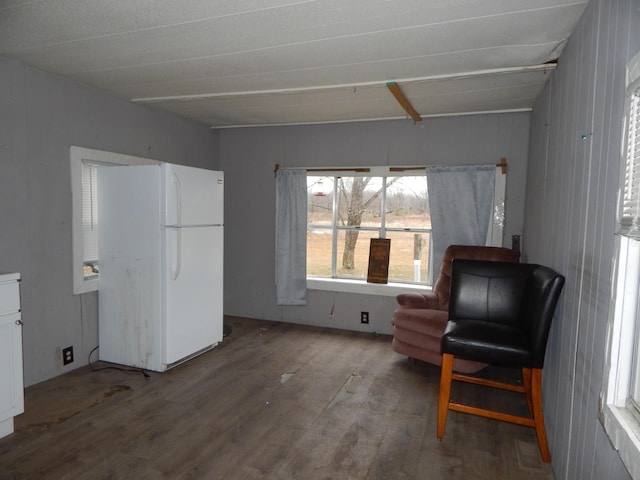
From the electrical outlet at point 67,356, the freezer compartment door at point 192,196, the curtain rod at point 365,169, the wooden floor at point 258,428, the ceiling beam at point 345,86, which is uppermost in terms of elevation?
the ceiling beam at point 345,86

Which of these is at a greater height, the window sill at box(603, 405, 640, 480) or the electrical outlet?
the window sill at box(603, 405, 640, 480)

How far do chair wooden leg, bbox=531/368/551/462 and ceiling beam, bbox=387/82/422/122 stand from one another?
216 centimetres

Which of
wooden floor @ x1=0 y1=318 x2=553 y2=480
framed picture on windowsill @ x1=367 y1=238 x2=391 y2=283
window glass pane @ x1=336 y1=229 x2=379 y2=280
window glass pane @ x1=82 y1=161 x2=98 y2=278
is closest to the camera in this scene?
wooden floor @ x1=0 y1=318 x2=553 y2=480

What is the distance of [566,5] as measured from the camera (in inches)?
73.6

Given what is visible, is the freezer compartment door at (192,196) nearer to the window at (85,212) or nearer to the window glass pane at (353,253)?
the window at (85,212)

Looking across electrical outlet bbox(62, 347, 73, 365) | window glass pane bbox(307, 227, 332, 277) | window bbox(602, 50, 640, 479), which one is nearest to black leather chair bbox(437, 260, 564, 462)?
window bbox(602, 50, 640, 479)

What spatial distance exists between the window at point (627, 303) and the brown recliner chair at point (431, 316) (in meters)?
1.85

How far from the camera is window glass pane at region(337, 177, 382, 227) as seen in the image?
4.40 metres

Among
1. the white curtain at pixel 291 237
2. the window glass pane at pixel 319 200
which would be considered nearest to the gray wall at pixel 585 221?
the window glass pane at pixel 319 200

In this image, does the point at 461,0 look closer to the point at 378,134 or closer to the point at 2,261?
the point at 378,134

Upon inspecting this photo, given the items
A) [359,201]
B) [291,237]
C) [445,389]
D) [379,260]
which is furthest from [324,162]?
[445,389]

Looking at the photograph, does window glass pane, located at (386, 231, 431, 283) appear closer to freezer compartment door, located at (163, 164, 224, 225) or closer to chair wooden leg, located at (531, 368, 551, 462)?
freezer compartment door, located at (163, 164, 224, 225)

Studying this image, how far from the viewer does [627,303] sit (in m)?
1.30

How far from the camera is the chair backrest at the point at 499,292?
7.64 ft
